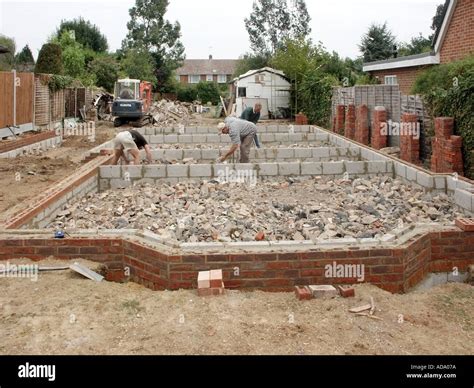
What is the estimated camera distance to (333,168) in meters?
8.60

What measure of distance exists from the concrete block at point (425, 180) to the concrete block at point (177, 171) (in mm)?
3566

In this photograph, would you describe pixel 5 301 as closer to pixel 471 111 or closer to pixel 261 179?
pixel 261 179

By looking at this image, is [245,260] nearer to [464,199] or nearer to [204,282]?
[204,282]

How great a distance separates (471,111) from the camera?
314 inches

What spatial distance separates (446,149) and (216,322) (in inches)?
239

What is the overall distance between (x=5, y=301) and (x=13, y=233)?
114 cm

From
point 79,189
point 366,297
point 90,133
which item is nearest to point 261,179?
point 79,189

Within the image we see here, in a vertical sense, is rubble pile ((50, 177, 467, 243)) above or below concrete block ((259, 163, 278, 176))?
below

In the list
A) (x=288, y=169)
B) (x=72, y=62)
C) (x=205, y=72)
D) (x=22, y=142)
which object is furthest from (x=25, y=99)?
(x=205, y=72)

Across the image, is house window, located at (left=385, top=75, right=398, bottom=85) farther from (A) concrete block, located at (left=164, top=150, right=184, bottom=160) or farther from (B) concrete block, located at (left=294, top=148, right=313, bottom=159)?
(A) concrete block, located at (left=164, top=150, right=184, bottom=160)

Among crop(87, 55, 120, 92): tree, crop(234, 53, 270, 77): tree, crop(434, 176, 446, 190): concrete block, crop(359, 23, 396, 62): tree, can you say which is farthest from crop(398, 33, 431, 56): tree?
crop(434, 176, 446, 190): concrete block

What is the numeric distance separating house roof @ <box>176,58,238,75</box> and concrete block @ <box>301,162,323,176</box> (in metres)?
55.6

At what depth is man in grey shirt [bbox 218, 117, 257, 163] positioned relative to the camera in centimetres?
975

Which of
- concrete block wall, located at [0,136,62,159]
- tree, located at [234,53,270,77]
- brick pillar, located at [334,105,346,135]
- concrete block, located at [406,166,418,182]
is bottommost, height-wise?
concrete block, located at [406,166,418,182]
